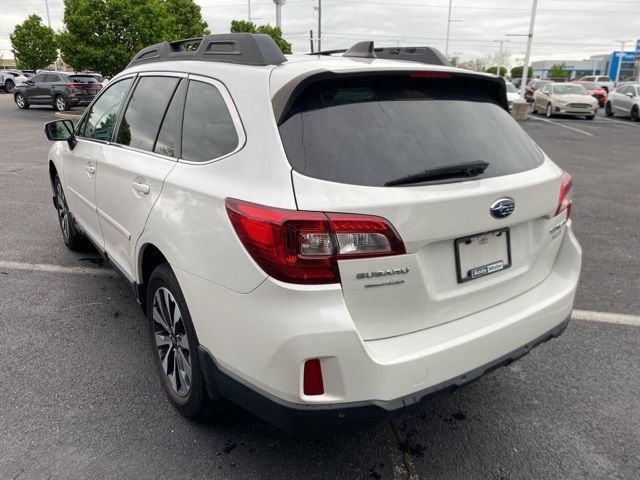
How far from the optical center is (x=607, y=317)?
12.8 ft

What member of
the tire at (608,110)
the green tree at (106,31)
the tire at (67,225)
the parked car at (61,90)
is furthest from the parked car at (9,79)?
the tire at (67,225)

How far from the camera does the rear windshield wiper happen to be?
6.64 ft

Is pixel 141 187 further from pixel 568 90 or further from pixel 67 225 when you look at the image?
pixel 568 90

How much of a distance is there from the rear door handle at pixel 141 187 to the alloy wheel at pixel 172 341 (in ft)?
1.67

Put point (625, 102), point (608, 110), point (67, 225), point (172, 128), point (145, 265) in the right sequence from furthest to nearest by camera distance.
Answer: point (608, 110)
point (625, 102)
point (67, 225)
point (145, 265)
point (172, 128)

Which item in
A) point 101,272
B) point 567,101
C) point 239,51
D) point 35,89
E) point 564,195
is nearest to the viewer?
Result: point 239,51

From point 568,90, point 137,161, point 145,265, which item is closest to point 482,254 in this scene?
point 145,265

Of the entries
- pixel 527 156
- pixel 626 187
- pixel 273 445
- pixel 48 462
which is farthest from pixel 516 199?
pixel 626 187

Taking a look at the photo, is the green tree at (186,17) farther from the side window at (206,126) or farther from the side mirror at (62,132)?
the side window at (206,126)

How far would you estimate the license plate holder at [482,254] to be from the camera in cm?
215

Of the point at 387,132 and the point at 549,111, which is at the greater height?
the point at 387,132

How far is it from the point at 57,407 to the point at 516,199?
100 inches

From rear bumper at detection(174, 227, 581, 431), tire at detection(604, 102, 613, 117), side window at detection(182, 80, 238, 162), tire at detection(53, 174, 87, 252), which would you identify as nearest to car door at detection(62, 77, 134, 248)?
tire at detection(53, 174, 87, 252)

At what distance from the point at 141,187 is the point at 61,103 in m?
22.2
